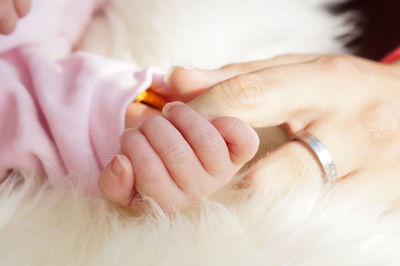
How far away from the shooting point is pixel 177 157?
1.30ft

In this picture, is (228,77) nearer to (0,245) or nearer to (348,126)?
(348,126)

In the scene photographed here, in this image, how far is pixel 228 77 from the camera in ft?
1.71

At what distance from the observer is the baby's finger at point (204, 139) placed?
40 cm

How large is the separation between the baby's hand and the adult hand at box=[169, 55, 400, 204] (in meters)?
0.04

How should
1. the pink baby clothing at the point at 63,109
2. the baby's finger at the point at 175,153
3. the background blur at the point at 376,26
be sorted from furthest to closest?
the background blur at the point at 376,26 < the pink baby clothing at the point at 63,109 < the baby's finger at the point at 175,153

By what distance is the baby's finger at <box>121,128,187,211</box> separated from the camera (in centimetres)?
40

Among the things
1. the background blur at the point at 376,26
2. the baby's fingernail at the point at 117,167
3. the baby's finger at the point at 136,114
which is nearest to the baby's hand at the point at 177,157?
the baby's fingernail at the point at 117,167

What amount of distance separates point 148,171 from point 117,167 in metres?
0.02

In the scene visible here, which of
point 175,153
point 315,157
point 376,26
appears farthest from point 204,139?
point 376,26

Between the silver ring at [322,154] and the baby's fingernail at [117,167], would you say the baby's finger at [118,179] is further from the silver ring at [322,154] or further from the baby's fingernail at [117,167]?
the silver ring at [322,154]

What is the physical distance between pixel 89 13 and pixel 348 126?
353 millimetres

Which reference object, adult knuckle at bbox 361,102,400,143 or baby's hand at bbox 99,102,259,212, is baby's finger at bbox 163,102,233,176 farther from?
adult knuckle at bbox 361,102,400,143

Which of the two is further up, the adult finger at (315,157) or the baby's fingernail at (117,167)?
the baby's fingernail at (117,167)

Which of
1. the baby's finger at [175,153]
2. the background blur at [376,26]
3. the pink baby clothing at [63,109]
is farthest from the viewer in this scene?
the background blur at [376,26]
